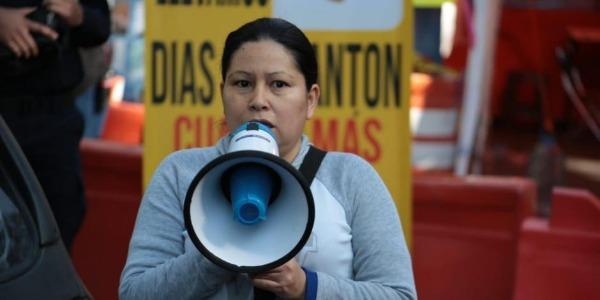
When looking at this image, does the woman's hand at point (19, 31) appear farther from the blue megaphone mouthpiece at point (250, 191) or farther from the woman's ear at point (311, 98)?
the blue megaphone mouthpiece at point (250, 191)

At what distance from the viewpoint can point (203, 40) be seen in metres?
4.19

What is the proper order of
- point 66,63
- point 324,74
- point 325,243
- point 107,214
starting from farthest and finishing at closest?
point 107,214 → point 324,74 → point 66,63 → point 325,243

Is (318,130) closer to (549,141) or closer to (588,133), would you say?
(549,141)

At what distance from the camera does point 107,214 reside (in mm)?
5258

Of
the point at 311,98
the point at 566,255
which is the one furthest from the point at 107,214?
the point at 311,98

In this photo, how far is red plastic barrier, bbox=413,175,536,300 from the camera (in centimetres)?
489

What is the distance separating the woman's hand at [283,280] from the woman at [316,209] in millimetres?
71

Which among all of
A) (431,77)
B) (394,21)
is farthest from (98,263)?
(431,77)

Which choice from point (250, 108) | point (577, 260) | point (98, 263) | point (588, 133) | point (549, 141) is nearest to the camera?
point (250, 108)

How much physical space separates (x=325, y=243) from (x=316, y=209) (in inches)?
2.8

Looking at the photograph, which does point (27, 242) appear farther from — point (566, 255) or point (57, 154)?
point (566, 255)

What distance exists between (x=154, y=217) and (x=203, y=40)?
193 cm

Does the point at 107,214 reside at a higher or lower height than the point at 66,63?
lower

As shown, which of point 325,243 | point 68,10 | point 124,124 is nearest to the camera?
point 325,243
